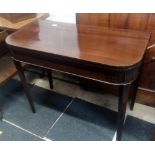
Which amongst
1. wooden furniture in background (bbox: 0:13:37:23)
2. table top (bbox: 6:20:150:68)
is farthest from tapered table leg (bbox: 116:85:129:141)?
wooden furniture in background (bbox: 0:13:37:23)

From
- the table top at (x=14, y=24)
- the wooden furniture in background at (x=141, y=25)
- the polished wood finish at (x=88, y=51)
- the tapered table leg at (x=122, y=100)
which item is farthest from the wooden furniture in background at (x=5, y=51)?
the tapered table leg at (x=122, y=100)

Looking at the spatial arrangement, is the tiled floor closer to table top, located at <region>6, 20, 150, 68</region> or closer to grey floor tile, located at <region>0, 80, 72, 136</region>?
grey floor tile, located at <region>0, 80, 72, 136</region>

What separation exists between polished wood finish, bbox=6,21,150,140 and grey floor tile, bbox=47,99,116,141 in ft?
0.69

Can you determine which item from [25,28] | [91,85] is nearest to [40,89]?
[91,85]

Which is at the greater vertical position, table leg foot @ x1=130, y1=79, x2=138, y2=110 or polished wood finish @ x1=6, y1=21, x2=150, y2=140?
polished wood finish @ x1=6, y1=21, x2=150, y2=140

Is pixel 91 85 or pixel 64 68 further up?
pixel 64 68

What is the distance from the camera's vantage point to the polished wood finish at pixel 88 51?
3.02 feet

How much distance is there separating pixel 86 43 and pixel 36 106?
85cm

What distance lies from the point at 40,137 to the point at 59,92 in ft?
1.65

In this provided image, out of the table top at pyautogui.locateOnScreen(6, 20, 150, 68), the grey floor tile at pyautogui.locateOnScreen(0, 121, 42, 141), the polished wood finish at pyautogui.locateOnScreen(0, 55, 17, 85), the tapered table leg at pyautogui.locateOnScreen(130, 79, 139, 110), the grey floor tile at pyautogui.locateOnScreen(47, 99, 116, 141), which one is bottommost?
the grey floor tile at pyautogui.locateOnScreen(0, 121, 42, 141)

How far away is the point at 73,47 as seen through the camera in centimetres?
106

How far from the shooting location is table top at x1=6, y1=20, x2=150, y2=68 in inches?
37.0

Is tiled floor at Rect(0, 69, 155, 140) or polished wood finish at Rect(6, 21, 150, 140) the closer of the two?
polished wood finish at Rect(6, 21, 150, 140)
